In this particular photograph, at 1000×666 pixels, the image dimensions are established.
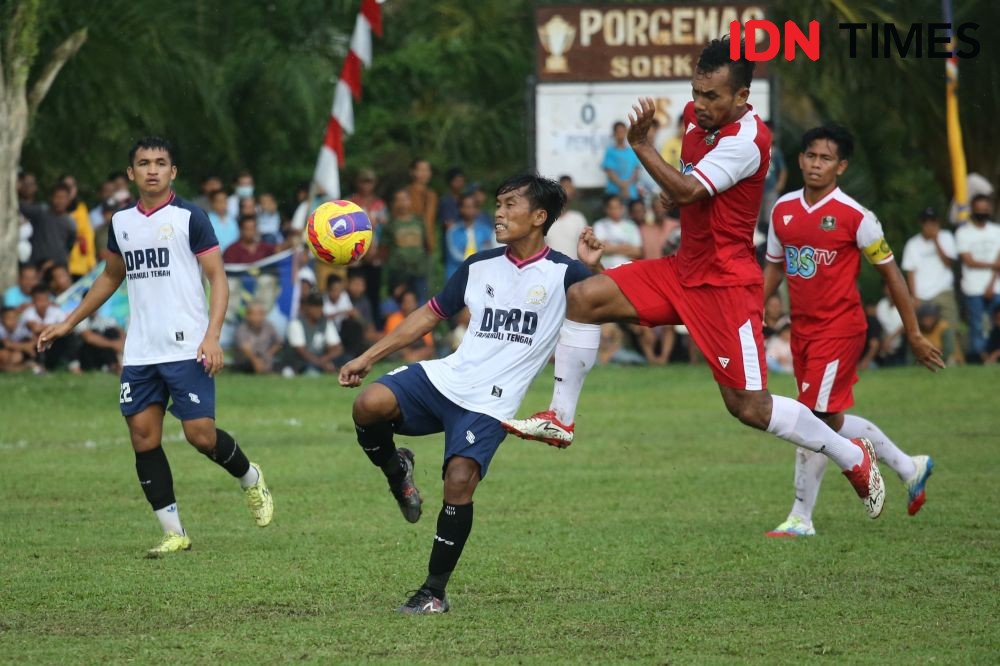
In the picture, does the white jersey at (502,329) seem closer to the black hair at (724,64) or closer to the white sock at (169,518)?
the black hair at (724,64)

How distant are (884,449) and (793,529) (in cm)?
74

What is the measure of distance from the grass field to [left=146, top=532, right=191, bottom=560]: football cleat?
0.12 m

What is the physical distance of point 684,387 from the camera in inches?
737

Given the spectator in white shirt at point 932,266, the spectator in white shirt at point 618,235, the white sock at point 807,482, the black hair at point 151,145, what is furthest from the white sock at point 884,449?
the spectator in white shirt at point 932,266

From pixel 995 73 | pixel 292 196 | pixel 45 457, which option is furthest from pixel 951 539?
pixel 292 196

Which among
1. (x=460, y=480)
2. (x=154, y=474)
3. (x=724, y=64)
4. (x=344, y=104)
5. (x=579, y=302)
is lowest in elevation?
(x=154, y=474)

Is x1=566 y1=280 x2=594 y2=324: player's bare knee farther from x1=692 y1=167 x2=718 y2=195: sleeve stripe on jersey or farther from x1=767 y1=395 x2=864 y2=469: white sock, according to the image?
x1=767 y1=395 x2=864 y2=469: white sock

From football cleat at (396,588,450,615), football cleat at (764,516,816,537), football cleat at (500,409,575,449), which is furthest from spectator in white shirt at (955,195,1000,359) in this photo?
football cleat at (396,588,450,615)

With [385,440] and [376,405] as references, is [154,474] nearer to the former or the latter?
[385,440]

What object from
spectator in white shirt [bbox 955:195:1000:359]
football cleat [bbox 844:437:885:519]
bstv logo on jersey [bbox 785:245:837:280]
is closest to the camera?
football cleat [bbox 844:437:885:519]

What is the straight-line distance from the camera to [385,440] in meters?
8.00

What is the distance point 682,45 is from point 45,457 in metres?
12.7

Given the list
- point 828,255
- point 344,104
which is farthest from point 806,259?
point 344,104

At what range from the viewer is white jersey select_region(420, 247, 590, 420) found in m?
7.52
